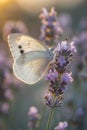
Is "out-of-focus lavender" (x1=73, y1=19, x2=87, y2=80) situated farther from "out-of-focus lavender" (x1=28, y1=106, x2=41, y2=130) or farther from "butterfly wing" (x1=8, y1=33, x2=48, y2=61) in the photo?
"butterfly wing" (x1=8, y1=33, x2=48, y2=61)

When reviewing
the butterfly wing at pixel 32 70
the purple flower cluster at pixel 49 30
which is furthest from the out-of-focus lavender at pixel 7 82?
the butterfly wing at pixel 32 70

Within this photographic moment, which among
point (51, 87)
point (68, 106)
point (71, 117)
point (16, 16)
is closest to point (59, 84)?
point (51, 87)

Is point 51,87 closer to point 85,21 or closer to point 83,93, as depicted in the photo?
point 83,93

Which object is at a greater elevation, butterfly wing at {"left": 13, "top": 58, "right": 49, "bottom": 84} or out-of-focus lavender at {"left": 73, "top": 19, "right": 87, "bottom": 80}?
out-of-focus lavender at {"left": 73, "top": 19, "right": 87, "bottom": 80}

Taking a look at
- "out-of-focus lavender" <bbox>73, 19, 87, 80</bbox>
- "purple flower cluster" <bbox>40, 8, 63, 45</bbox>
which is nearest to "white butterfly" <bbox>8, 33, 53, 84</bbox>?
"purple flower cluster" <bbox>40, 8, 63, 45</bbox>

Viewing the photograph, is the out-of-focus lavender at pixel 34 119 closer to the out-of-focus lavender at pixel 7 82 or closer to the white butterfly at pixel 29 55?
the white butterfly at pixel 29 55

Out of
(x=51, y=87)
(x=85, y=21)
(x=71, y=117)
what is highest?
(x=85, y=21)

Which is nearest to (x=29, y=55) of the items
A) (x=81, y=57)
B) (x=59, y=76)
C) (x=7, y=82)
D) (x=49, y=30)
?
(x=59, y=76)
